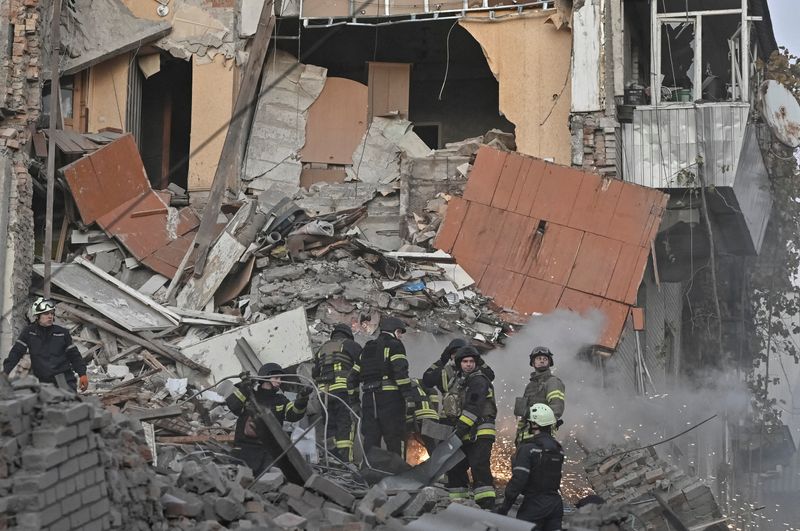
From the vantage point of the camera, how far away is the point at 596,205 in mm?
15602

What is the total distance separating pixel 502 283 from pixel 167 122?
779 centimetres

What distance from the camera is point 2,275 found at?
14.5 meters

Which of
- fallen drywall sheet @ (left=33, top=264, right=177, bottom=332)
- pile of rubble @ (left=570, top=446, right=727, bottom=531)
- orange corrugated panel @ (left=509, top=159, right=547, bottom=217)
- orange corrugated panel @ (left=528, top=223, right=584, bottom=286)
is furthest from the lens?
orange corrugated panel @ (left=509, top=159, right=547, bottom=217)

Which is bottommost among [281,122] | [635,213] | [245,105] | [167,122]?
[635,213]

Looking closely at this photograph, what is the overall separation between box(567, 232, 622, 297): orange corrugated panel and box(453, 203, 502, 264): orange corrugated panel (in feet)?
3.96

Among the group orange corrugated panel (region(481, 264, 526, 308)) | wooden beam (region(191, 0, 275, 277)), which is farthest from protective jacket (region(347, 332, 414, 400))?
wooden beam (region(191, 0, 275, 277))

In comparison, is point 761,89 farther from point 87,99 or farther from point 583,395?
point 87,99

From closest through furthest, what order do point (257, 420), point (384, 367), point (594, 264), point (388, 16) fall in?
point (257, 420)
point (384, 367)
point (594, 264)
point (388, 16)

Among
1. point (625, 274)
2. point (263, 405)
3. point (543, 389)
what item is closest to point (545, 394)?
point (543, 389)

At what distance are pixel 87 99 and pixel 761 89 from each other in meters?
11.1

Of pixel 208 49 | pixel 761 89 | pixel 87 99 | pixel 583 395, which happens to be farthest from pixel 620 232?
pixel 87 99

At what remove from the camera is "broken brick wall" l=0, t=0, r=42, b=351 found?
1460cm

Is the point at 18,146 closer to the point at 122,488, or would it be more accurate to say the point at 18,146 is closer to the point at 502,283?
the point at 502,283

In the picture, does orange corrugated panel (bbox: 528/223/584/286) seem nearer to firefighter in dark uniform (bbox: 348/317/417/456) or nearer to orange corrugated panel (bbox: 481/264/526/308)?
orange corrugated panel (bbox: 481/264/526/308)
